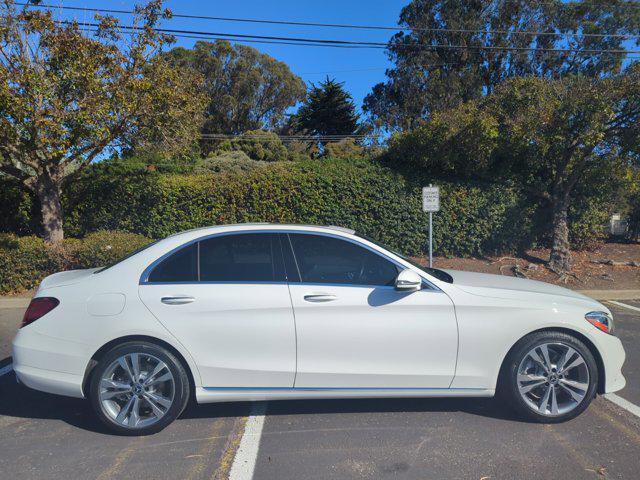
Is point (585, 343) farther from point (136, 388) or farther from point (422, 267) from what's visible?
point (136, 388)

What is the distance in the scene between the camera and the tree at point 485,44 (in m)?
27.9

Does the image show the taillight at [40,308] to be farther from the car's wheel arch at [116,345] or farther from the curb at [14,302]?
the curb at [14,302]

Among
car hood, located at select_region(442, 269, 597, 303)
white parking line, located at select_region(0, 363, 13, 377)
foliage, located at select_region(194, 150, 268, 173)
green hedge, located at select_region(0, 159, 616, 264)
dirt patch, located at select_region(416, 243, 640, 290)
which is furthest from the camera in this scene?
foliage, located at select_region(194, 150, 268, 173)

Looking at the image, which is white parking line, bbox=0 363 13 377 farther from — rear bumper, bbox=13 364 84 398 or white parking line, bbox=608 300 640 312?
white parking line, bbox=608 300 640 312

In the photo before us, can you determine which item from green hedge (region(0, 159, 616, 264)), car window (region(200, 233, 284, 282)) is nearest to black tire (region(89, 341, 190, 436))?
car window (region(200, 233, 284, 282))

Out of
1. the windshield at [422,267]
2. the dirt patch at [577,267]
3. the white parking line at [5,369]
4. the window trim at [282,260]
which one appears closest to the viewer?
the window trim at [282,260]

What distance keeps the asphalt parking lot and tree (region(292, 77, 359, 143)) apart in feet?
112

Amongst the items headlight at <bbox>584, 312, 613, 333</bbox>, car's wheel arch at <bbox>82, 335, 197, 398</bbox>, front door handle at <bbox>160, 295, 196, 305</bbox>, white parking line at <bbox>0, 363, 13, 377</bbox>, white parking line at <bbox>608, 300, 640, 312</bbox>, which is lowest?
white parking line at <bbox>608, 300, 640, 312</bbox>

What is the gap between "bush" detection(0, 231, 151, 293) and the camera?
9.24 m

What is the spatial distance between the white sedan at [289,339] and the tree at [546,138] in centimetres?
772

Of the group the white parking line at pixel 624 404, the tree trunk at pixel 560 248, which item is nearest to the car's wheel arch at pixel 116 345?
the white parking line at pixel 624 404

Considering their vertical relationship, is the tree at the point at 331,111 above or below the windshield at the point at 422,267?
above

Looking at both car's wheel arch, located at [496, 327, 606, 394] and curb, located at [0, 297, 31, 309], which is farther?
curb, located at [0, 297, 31, 309]

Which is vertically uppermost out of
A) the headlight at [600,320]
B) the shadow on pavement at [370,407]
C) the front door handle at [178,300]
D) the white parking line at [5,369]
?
the front door handle at [178,300]
